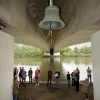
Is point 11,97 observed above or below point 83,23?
below

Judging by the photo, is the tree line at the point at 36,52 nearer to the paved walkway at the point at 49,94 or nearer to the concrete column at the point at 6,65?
the paved walkway at the point at 49,94

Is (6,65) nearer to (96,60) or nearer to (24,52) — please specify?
(96,60)

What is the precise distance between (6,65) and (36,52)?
60.5 meters

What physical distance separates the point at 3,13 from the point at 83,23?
3.08 m

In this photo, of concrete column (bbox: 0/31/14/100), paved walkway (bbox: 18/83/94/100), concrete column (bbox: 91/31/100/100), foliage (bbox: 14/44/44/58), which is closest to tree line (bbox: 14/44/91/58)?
foliage (bbox: 14/44/44/58)

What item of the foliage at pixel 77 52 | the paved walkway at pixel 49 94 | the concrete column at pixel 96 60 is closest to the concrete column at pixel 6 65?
the paved walkway at pixel 49 94

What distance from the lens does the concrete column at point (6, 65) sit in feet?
20.8

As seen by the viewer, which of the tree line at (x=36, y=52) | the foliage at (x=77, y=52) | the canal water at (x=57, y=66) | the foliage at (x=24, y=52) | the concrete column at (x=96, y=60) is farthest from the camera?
the foliage at (x=77, y=52)

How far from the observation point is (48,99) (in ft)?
29.9

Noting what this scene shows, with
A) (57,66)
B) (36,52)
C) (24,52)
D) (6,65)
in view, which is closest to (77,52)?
(36,52)

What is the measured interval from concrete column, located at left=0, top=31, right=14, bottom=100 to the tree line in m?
53.2

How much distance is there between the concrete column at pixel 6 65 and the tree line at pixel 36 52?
53249 mm

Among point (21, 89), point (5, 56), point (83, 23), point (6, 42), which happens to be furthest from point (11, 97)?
point (83, 23)

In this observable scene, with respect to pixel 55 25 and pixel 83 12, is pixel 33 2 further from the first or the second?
pixel 55 25
